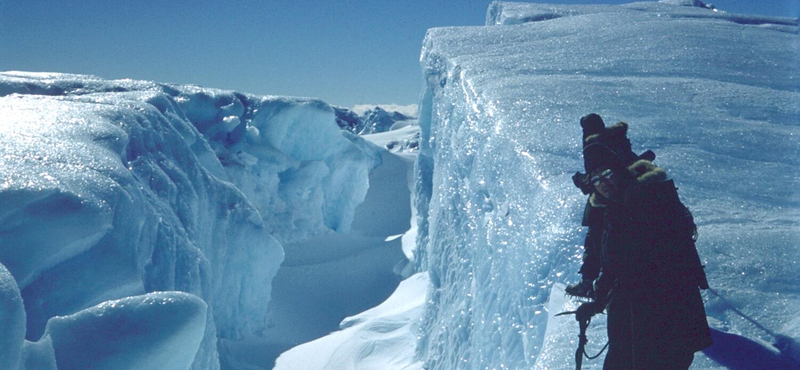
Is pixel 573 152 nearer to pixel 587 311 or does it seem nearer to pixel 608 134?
pixel 608 134

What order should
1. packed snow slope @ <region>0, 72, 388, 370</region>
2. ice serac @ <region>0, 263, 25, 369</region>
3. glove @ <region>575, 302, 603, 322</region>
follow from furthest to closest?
1. packed snow slope @ <region>0, 72, 388, 370</region>
2. ice serac @ <region>0, 263, 25, 369</region>
3. glove @ <region>575, 302, 603, 322</region>

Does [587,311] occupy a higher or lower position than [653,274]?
lower

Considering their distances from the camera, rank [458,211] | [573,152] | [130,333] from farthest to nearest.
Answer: [458,211] < [573,152] < [130,333]

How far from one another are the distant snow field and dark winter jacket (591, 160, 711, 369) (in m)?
0.60

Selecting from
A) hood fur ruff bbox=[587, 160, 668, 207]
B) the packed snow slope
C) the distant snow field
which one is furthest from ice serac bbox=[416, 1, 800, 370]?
the packed snow slope

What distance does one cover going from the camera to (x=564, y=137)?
3887 mm

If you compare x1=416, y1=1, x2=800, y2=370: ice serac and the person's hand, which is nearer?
the person's hand

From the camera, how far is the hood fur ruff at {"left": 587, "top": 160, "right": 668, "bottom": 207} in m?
1.57

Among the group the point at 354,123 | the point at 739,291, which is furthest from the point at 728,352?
the point at 354,123

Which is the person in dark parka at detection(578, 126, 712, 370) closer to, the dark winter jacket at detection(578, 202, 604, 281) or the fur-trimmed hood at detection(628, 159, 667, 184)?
the fur-trimmed hood at detection(628, 159, 667, 184)

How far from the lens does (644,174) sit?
5.19 ft

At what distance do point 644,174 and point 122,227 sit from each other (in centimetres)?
382

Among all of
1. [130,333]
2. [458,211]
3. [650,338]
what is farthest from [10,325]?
[458,211]

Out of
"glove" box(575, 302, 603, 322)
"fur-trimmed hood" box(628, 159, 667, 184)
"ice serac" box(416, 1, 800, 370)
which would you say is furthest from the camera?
"ice serac" box(416, 1, 800, 370)
